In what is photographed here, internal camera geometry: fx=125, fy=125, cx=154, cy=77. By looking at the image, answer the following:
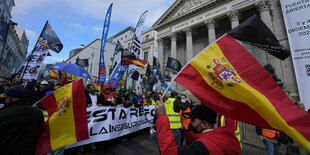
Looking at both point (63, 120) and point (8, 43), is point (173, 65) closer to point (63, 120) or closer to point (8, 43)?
point (63, 120)

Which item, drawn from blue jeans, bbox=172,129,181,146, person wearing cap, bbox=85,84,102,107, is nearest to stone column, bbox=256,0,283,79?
blue jeans, bbox=172,129,181,146

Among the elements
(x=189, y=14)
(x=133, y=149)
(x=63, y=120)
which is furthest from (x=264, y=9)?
(x=63, y=120)

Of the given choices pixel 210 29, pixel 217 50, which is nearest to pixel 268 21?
pixel 210 29

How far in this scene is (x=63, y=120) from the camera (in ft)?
6.81

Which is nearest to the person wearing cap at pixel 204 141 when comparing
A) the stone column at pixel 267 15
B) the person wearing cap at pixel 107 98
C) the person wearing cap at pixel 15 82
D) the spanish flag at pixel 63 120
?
the spanish flag at pixel 63 120

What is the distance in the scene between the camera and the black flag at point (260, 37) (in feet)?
5.37

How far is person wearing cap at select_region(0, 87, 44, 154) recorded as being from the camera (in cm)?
155

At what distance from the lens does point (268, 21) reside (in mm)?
13062

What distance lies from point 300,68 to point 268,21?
970 cm

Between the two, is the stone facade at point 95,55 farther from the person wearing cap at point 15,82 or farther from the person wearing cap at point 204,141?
the person wearing cap at point 204,141

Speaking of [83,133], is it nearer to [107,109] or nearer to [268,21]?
[107,109]

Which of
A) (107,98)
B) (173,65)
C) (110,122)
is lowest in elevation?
(110,122)

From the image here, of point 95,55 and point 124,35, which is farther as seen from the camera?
point 124,35

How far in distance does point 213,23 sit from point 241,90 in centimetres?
1927
